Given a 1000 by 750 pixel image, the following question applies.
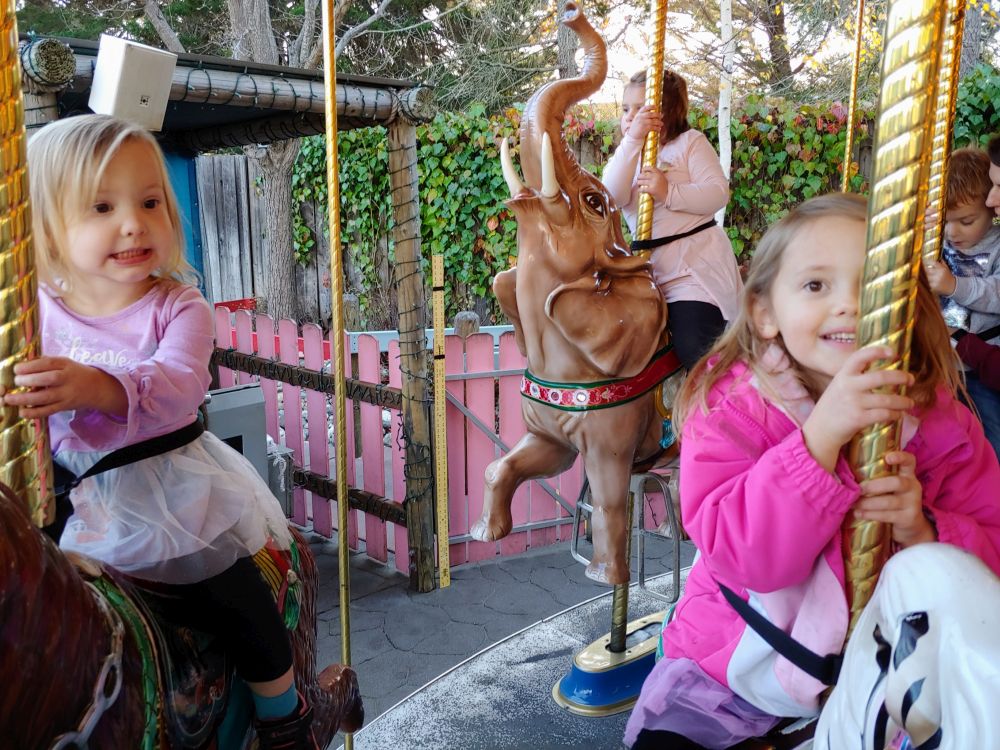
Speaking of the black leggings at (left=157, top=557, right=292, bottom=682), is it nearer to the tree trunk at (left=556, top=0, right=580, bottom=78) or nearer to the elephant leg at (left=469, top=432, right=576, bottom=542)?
the elephant leg at (left=469, top=432, right=576, bottom=542)

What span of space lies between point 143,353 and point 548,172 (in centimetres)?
96

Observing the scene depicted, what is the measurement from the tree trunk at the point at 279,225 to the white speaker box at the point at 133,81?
5.65 metres

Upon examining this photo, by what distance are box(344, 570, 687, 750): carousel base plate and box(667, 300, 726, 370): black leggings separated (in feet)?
3.34

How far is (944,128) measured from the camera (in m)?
1.71

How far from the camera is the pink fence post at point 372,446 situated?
4133 millimetres

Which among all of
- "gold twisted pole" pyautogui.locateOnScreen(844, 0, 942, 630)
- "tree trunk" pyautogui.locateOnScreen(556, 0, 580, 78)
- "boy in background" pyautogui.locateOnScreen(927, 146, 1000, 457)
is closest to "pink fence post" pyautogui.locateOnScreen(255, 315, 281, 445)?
"boy in background" pyautogui.locateOnScreen(927, 146, 1000, 457)

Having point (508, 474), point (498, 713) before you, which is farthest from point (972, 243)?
point (498, 713)

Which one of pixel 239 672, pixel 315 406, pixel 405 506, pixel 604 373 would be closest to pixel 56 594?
pixel 239 672

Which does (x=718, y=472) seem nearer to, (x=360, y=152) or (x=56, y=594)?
(x=56, y=594)

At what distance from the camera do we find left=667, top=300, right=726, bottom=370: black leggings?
6.77ft

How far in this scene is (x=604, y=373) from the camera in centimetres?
197

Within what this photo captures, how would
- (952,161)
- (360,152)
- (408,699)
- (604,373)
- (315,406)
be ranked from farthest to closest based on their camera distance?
(360,152) < (315,406) < (952,161) < (408,699) < (604,373)

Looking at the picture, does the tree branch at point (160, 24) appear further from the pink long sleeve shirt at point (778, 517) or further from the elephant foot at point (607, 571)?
the pink long sleeve shirt at point (778, 517)

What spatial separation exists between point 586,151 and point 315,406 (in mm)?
3047
